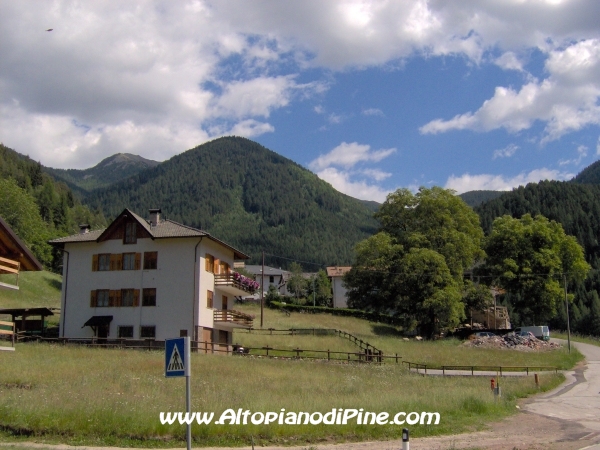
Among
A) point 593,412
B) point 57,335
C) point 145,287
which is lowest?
point 593,412

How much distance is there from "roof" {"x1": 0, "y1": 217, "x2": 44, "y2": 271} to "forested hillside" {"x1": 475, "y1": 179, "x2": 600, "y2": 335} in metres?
124

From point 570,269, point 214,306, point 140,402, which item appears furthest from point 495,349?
point 140,402

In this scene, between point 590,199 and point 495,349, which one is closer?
point 495,349

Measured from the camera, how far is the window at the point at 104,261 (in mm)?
50188

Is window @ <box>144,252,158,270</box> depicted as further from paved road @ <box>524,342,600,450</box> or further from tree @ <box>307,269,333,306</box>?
tree @ <box>307,269,333,306</box>

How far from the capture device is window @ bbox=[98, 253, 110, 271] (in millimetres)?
50188

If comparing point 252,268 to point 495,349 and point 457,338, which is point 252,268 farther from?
point 495,349

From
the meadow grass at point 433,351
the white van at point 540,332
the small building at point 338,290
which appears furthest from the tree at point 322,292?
the meadow grass at point 433,351

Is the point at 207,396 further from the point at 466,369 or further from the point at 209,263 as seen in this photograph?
the point at 209,263

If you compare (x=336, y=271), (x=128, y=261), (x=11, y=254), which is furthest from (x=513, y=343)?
(x=336, y=271)

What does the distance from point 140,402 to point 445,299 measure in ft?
156

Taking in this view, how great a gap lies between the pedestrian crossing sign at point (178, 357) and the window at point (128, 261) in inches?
1508

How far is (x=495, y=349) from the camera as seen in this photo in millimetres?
61062

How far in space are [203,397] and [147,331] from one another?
26918 millimetres
